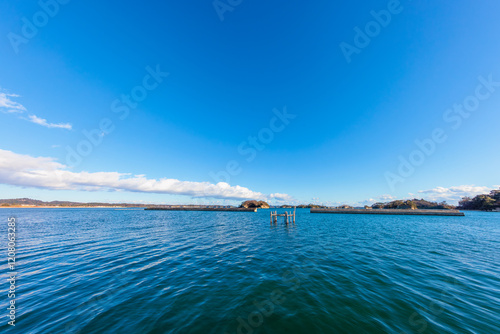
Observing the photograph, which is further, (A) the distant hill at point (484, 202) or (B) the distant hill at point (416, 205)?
(B) the distant hill at point (416, 205)

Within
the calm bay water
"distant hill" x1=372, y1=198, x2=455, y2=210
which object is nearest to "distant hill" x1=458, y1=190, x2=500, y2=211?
"distant hill" x1=372, y1=198, x2=455, y2=210

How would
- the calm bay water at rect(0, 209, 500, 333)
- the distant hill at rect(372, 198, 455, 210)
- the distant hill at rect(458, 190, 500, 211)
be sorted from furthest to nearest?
1. the distant hill at rect(372, 198, 455, 210)
2. the distant hill at rect(458, 190, 500, 211)
3. the calm bay water at rect(0, 209, 500, 333)

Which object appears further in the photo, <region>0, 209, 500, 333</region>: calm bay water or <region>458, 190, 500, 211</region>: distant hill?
<region>458, 190, 500, 211</region>: distant hill

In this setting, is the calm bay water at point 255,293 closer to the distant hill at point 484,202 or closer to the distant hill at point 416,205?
the distant hill at point 416,205

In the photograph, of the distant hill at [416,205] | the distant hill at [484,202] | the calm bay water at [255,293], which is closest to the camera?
the calm bay water at [255,293]

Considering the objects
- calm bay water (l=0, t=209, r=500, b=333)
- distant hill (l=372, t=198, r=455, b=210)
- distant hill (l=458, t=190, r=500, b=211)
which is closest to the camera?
calm bay water (l=0, t=209, r=500, b=333)

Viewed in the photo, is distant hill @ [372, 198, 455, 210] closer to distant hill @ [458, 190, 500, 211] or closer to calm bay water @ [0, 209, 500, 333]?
distant hill @ [458, 190, 500, 211]

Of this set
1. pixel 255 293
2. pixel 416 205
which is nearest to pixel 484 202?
pixel 416 205

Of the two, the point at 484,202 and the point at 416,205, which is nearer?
the point at 484,202

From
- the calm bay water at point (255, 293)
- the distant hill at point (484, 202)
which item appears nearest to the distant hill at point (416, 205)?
the distant hill at point (484, 202)

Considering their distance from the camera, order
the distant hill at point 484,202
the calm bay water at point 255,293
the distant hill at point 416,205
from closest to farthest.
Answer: the calm bay water at point 255,293 < the distant hill at point 484,202 < the distant hill at point 416,205

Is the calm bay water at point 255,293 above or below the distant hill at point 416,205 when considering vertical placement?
below

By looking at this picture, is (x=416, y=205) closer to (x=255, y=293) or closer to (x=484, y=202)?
(x=484, y=202)

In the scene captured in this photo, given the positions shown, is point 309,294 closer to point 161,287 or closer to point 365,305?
point 365,305
